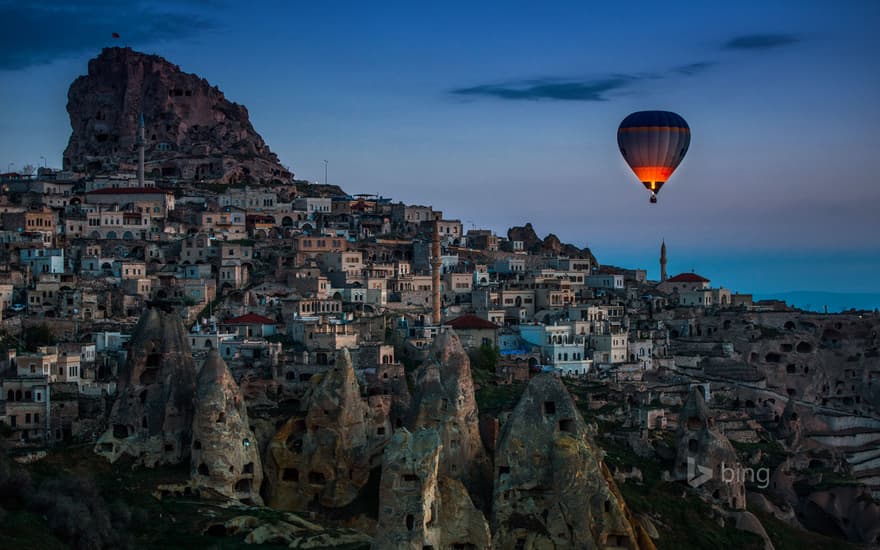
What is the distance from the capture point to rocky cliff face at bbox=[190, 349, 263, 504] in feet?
124

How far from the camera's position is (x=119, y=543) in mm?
30531

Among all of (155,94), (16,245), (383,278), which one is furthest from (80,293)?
(155,94)

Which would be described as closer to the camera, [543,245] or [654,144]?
[654,144]

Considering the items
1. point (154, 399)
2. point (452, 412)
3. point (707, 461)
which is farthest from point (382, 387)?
point (707, 461)

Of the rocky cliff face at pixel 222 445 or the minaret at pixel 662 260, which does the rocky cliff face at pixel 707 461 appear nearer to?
the rocky cliff face at pixel 222 445

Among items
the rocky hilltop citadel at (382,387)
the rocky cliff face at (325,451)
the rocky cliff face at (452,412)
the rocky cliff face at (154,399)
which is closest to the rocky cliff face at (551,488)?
the rocky hilltop citadel at (382,387)

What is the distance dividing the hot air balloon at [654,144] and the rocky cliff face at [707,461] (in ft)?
28.9

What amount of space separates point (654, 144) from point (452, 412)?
55.3 ft

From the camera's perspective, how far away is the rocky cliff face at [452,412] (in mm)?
37000

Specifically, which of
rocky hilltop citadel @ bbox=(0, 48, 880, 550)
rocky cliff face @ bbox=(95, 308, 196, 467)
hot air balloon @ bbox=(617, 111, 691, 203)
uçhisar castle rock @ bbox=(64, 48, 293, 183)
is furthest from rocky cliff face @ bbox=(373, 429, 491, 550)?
uçhisar castle rock @ bbox=(64, 48, 293, 183)

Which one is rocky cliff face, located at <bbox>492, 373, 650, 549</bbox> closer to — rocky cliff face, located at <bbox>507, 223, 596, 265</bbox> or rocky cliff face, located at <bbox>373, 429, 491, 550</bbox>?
rocky cliff face, located at <bbox>373, 429, 491, 550</bbox>

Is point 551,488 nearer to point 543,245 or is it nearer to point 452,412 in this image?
point 452,412

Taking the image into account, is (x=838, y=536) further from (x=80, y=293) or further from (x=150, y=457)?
(x=80, y=293)

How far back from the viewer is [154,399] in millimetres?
40156
